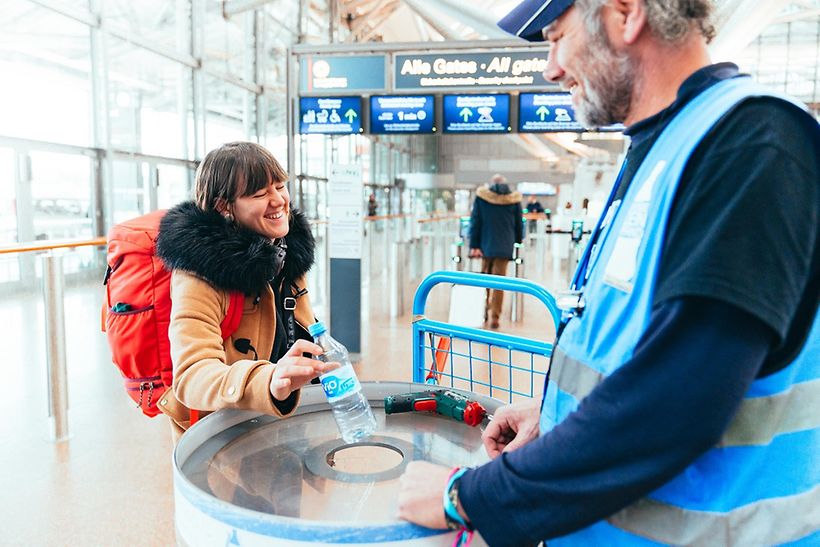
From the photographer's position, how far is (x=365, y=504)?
113cm

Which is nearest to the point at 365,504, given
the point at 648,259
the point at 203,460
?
the point at 203,460

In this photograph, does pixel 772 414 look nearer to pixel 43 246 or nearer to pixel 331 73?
pixel 43 246

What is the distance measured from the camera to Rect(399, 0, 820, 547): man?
687 mm

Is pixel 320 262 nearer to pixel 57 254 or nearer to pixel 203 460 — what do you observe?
pixel 57 254

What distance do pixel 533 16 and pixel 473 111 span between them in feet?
21.3

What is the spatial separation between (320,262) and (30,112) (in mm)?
3959

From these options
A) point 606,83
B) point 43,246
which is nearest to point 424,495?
point 606,83

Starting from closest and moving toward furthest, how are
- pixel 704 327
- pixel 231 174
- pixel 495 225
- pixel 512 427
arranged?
pixel 704 327 → pixel 512 427 → pixel 231 174 → pixel 495 225

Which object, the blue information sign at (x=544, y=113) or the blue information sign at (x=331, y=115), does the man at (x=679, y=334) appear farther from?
the blue information sign at (x=544, y=113)

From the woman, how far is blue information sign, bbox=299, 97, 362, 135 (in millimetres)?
4694

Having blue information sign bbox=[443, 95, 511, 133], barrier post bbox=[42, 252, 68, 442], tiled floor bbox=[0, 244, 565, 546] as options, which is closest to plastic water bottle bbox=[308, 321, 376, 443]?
tiled floor bbox=[0, 244, 565, 546]

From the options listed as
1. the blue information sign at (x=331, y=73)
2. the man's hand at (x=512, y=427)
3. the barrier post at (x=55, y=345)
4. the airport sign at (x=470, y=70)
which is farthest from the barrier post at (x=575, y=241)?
the man's hand at (x=512, y=427)

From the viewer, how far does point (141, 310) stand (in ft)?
5.35

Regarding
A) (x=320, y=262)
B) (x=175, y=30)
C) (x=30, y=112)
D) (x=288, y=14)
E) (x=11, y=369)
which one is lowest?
(x=11, y=369)
